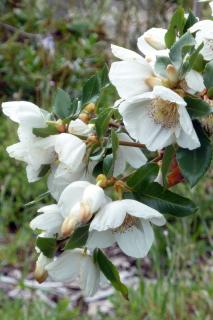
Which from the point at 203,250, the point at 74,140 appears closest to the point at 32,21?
the point at 203,250

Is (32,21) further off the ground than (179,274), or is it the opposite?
(179,274)

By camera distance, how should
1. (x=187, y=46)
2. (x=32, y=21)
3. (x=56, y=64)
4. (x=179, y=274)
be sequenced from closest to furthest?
(x=187, y=46) < (x=179, y=274) < (x=56, y=64) < (x=32, y=21)

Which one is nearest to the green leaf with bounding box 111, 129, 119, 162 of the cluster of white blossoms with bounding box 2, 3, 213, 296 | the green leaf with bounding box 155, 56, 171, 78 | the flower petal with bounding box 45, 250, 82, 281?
the cluster of white blossoms with bounding box 2, 3, 213, 296

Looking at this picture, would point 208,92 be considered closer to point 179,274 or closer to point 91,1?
point 179,274

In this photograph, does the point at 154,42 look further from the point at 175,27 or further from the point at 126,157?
the point at 126,157

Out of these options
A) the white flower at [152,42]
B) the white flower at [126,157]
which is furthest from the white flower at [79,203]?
the white flower at [152,42]

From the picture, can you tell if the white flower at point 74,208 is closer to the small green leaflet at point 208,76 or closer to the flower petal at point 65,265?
the flower petal at point 65,265

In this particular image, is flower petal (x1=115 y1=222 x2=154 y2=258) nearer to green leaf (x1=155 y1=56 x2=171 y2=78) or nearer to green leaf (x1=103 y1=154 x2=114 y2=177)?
green leaf (x1=103 y1=154 x2=114 y2=177)
